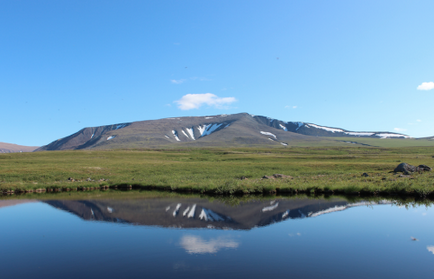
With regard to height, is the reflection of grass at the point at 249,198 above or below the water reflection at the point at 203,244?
below

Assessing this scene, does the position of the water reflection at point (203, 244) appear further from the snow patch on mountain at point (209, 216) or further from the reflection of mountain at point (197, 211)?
the snow patch on mountain at point (209, 216)

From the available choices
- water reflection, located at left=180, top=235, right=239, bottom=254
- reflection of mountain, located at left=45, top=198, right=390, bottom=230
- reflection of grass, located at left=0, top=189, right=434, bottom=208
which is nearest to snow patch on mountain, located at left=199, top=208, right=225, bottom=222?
reflection of mountain, located at left=45, top=198, right=390, bottom=230

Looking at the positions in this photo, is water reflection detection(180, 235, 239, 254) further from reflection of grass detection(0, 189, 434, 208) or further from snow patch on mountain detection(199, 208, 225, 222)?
reflection of grass detection(0, 189, 434, 208)

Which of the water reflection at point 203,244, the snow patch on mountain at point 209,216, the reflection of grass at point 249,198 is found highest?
the water reflection at point 203,244

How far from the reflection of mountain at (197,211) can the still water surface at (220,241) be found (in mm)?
73

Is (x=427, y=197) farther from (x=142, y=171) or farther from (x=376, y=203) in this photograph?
(x=142, y=171)

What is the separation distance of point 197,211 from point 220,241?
23.8ft

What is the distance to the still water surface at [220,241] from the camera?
11.1m

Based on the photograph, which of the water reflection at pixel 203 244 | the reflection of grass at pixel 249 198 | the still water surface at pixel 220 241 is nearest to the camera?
the still water surface at pixel 220 241

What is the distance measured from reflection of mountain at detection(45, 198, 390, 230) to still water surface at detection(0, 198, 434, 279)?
7 cm

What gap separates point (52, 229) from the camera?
1769 cm

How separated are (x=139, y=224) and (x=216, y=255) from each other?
Answer: 7.52 meters

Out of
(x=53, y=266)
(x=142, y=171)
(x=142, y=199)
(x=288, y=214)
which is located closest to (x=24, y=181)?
(x=142, y=171)

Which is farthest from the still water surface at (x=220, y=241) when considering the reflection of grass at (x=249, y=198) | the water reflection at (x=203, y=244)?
the reflection of grass at (x=249, y=198)
